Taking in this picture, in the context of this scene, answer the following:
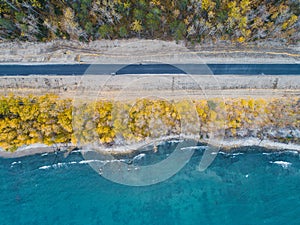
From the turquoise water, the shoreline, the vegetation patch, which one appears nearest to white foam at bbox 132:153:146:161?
the vegetation patch

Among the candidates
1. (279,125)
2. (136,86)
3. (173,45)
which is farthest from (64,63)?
(279,125)

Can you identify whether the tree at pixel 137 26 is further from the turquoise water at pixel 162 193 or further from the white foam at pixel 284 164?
the white foam at pixel 284 164

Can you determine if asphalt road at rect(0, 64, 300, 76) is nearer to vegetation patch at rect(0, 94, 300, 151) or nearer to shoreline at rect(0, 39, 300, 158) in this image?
shoreline at rect(0, 39, 300, 158)

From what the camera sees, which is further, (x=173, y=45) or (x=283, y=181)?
(x=173, y=45)

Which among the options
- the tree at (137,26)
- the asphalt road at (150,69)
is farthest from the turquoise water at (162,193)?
the tree at (137,26)

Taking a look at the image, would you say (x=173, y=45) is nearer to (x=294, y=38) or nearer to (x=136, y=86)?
(x=136, y=86)

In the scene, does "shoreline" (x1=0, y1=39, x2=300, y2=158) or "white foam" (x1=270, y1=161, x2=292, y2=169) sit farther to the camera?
"shoreline" (x1=0, y1=39, x2=300, y2=158)

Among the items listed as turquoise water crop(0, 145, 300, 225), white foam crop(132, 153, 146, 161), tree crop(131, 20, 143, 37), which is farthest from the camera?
white foam crop(132, 153, 146, 161)

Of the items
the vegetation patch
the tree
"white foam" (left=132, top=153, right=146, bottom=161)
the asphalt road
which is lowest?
"white foam" (left=132, top=153, right=146, bottom=161)
